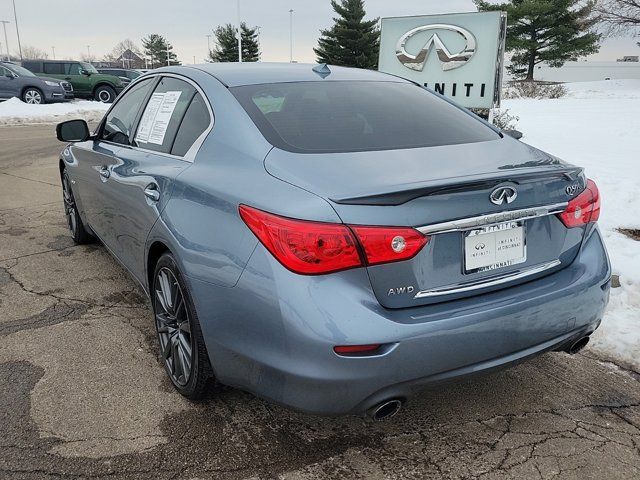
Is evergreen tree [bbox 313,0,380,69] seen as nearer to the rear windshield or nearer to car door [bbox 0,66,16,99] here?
car door [bbox 0,66,16,99]

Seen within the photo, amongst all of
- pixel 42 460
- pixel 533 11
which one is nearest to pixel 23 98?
pixel 42 460

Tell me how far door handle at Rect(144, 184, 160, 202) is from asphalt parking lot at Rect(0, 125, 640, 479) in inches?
37.0

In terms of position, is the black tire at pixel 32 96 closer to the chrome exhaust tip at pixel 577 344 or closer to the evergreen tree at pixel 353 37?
the chrome exhaust tip at pixel 577 344

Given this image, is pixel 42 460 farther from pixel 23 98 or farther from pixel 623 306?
pixel 23 98

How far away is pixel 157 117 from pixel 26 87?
21229 mm

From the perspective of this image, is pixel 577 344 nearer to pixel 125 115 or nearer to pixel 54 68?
pixel 125 115

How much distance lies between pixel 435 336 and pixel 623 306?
2.38 meters

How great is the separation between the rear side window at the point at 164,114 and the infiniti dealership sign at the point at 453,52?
5895 mm

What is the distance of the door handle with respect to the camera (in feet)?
9.45

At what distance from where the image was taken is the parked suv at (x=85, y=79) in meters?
25.0

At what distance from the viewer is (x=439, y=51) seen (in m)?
8.59

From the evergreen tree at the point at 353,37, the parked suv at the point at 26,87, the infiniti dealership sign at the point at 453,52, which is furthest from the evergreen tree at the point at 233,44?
the infiniti dealership sign at the point at 453,52

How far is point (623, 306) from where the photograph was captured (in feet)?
12.5

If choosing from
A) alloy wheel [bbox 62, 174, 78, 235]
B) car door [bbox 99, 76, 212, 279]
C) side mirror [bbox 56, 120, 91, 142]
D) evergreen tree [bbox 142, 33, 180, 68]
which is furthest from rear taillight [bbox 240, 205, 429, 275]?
evergreen tree [bbox 142, 33, 180, 68]
